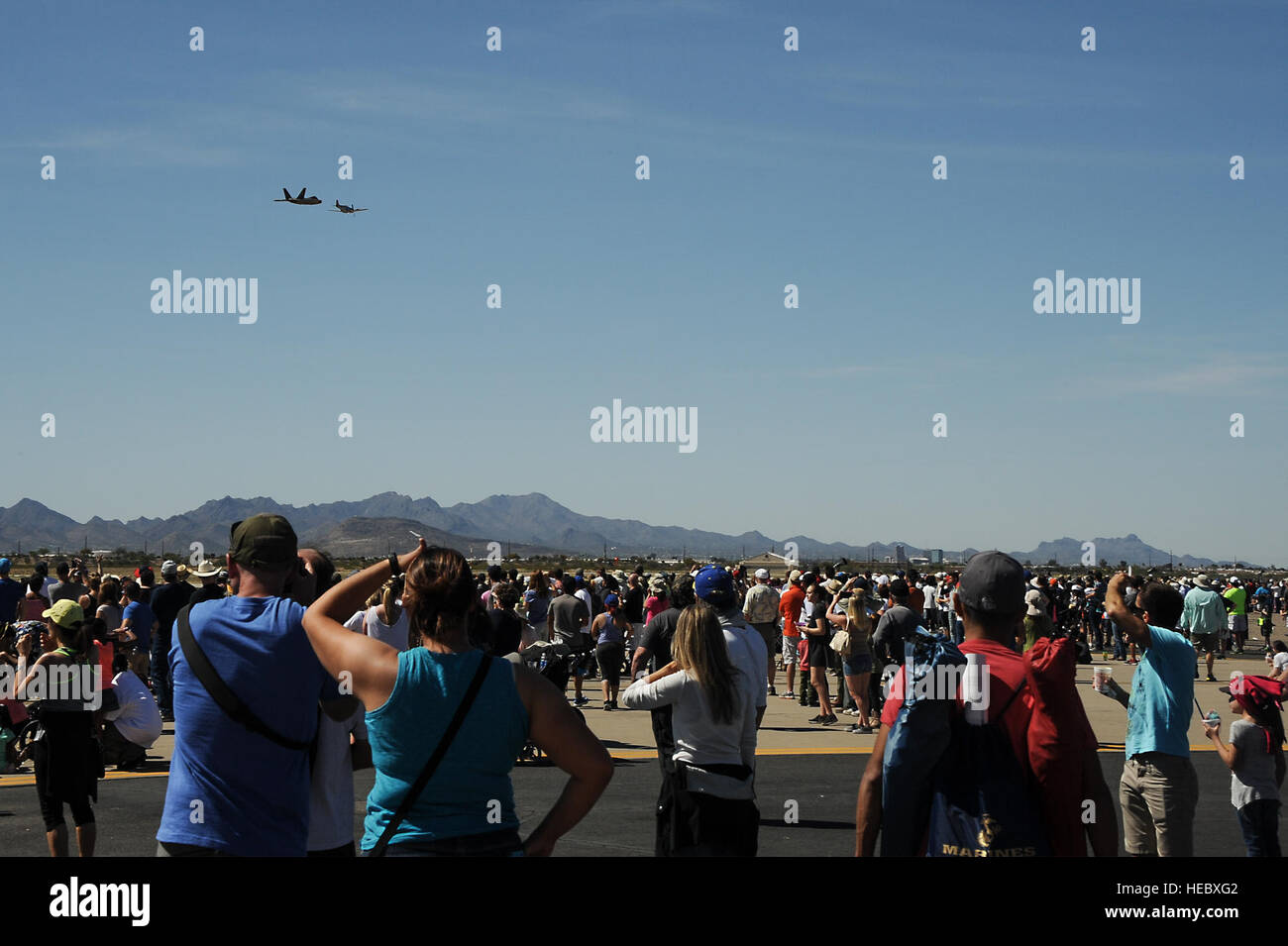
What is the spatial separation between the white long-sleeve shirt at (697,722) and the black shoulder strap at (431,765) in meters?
2.34

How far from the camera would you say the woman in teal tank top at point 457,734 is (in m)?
3.72

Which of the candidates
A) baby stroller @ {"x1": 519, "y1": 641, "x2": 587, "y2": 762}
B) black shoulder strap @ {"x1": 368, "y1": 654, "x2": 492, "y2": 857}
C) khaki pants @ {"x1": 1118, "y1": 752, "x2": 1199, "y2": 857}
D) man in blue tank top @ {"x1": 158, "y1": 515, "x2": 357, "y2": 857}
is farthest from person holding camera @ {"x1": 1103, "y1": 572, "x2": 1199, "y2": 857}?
baby stroller @ {"x1": 519, "y1": 641, "x2": 587, "y2": 762}

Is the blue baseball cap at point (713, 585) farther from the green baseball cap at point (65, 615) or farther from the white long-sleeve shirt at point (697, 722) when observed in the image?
the green baseball cap at point (65, 615)

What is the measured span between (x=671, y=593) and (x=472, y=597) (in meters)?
4.83

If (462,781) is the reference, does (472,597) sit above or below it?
above

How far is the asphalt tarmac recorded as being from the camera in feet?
28.9
